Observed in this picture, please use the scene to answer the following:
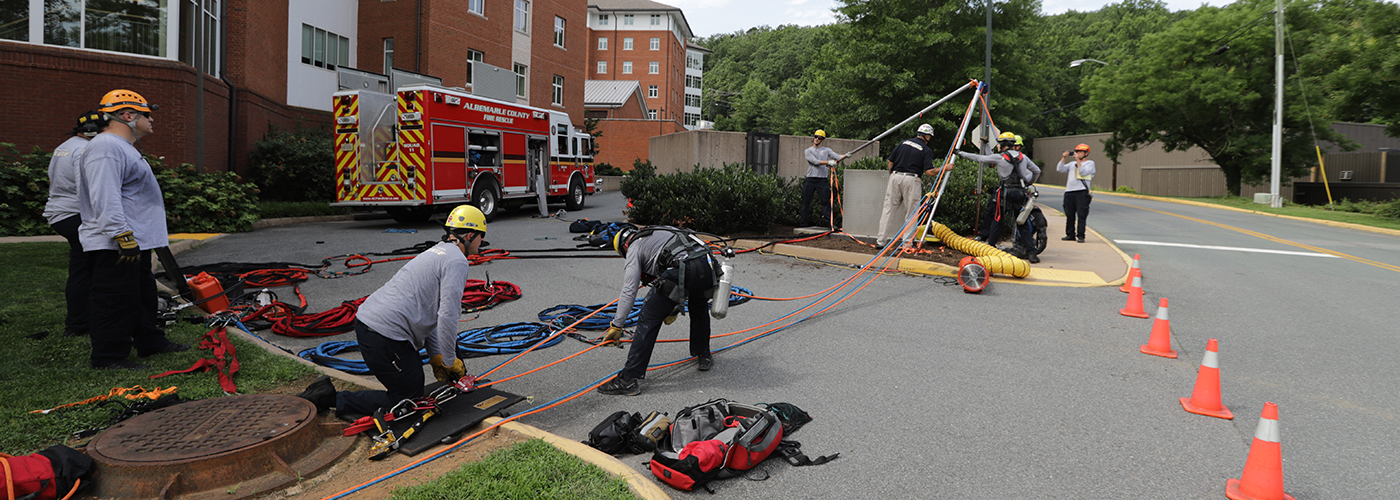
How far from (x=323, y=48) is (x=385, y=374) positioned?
25034mm

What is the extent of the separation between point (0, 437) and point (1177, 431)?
21.6 ft

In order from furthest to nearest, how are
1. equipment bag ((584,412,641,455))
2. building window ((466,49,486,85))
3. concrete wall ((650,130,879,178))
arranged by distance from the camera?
building window ((466,49,486,85))
concrete wall ((650,130,879,178))
equipment bag ((584,412,641,455))

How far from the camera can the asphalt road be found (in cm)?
394

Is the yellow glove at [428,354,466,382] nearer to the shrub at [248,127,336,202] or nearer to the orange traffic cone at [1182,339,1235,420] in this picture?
the orange traffic cone at [1182,339,1235,420]

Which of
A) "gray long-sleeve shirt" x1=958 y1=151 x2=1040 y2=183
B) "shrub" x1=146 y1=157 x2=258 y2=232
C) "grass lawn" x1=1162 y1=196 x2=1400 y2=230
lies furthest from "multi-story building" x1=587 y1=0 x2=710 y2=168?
"gray long-sleeve shirt" x1=958 y1=151 x2=1040 y2=183

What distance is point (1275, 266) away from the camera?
11.4m

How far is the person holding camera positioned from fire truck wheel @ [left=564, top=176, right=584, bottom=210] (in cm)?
1264

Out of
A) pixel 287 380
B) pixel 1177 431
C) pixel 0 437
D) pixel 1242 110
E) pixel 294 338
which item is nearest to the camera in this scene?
pixel 0 437

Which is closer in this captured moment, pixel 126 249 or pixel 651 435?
pixel 651 435

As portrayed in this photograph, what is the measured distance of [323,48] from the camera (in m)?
25.4

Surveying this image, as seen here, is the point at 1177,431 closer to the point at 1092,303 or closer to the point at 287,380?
the point at 1092,303

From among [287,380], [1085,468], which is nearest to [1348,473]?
[1085,468]

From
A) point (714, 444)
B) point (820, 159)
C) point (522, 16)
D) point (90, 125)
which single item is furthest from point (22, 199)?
point (522, 16)

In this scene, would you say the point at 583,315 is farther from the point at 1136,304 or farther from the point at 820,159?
the point at 820,159
